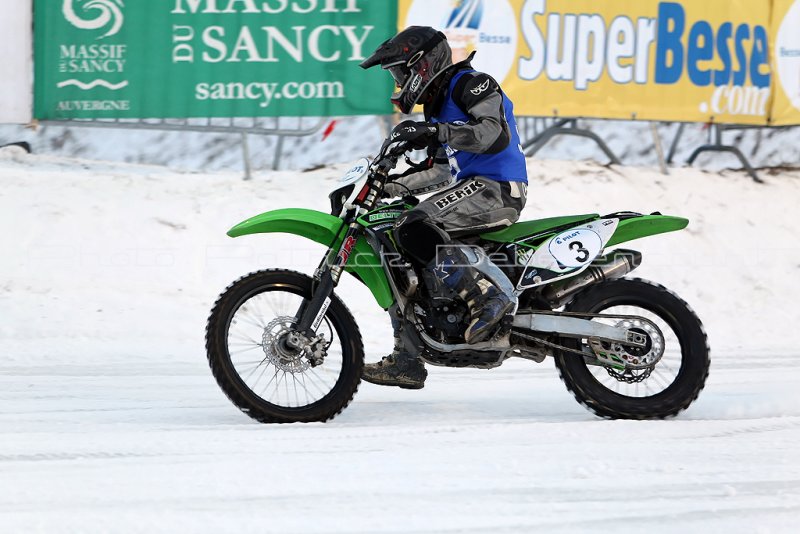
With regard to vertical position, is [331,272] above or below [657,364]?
above

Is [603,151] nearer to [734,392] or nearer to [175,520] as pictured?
[734,392]

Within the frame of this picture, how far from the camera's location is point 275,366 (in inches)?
205

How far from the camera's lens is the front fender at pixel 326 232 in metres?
5.23

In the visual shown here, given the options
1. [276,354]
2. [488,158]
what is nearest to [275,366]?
[276,354]

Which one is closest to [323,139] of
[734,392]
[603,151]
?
[603,151]

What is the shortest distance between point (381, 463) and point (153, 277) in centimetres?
534

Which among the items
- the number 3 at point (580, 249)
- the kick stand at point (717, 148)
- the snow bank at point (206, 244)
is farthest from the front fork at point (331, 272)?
the kick stand at point (717, 148)

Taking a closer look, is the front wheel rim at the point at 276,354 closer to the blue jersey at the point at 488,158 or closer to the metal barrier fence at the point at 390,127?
the blue jersey at the point at 488,158

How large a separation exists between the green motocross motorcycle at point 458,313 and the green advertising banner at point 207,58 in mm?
5206

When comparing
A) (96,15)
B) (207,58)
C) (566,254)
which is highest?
(96,15)

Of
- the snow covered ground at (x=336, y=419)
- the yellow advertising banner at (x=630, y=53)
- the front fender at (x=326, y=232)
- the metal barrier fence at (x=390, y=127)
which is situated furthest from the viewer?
the yellow advertising banner at (x=630, y=53)

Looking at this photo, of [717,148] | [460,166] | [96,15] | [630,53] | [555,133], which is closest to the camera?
[460,166]

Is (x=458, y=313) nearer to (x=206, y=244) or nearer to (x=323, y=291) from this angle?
(x=323, y=291)

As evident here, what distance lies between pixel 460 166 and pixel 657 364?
1390 millimetres
